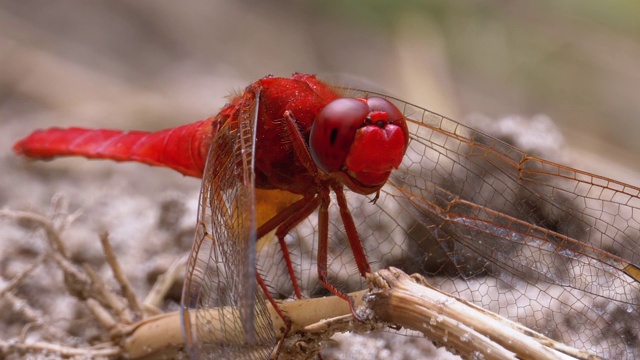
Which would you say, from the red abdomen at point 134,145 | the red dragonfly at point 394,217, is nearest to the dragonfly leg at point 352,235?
the red dragonfly at point 394,217

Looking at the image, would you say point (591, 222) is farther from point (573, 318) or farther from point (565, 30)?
point (565, 30)

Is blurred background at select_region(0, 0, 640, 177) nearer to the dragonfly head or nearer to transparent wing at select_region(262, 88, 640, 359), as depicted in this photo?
transparent wing at select_region(262, 88, 640, 359)

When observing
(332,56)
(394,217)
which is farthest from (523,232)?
(332,56)

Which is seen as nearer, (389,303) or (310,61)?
(389,303)

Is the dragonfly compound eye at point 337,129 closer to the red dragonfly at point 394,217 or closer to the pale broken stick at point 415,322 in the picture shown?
the red dragonfly at point 394,217

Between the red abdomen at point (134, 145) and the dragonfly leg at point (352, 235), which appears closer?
the dragonfly leg at point (352, 235)

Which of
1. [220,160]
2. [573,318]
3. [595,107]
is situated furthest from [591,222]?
[595,107]

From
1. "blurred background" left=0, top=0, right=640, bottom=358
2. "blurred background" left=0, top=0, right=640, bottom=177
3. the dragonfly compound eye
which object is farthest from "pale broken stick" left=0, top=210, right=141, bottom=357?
"blurred background" left=0, top=0, right=640, bottom=177

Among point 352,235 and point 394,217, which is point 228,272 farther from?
point 394,217
